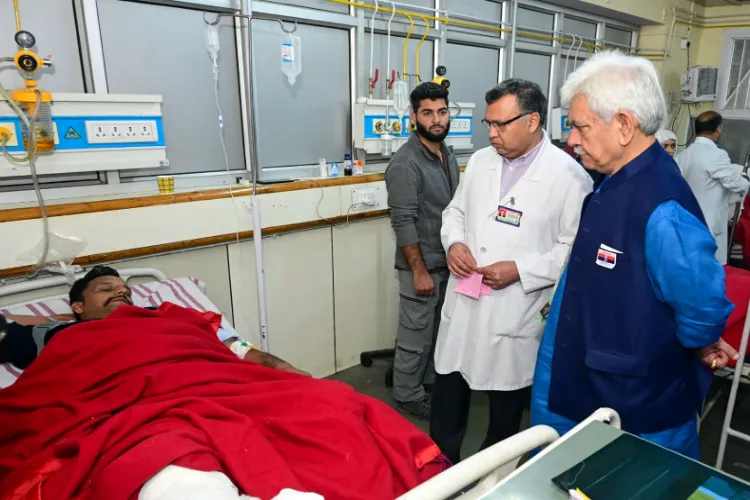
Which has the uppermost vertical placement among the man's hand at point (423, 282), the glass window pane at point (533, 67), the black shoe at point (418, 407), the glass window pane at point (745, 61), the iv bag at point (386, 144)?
the glass window pane at point (745, 61)

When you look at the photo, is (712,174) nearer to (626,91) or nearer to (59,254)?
(626,91)

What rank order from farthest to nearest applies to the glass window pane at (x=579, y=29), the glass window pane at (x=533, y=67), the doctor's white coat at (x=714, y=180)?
1. the glass window pane at (x=579, y=29)
2. the glass window pane at (x=533, y=67)
3. the doctor's white coat at (x=714, y=180)

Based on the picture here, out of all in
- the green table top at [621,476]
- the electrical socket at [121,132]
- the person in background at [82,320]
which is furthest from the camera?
the electrical socket at [121,132]

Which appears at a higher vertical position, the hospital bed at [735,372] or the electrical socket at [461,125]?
the electrical socket at [461,125]

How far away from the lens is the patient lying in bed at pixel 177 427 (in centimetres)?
98

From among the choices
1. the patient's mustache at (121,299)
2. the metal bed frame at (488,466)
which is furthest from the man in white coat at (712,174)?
the patient's mustache at (121,299)

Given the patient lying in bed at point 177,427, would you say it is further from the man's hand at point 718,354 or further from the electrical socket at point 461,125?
the electrical socket at point 461,125

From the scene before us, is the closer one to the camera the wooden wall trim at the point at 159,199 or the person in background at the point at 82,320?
the person in background at the point at 82,320

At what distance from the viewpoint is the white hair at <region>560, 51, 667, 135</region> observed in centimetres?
106

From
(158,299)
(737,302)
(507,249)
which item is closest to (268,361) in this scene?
(158,299)

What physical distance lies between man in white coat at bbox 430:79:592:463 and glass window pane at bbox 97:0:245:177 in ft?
3.96

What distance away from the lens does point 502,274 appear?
157 centimetres

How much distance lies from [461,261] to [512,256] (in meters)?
0.16

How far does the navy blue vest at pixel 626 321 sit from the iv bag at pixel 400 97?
1666mm
